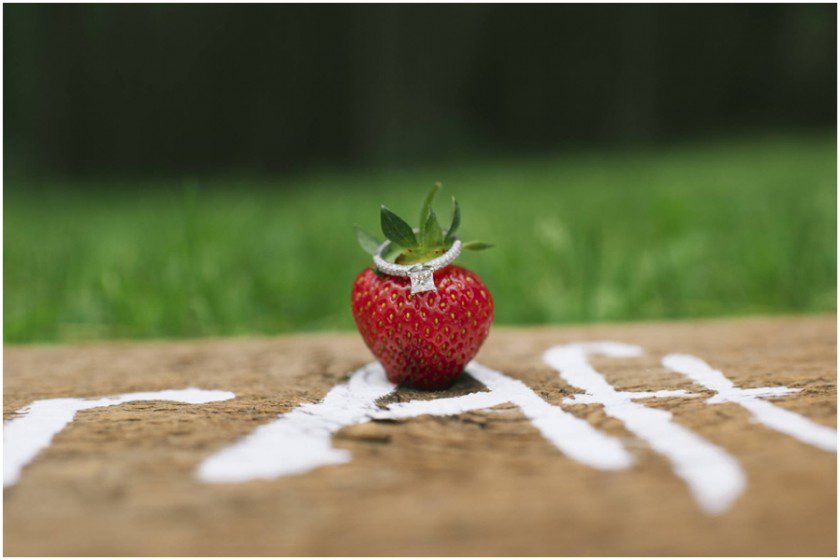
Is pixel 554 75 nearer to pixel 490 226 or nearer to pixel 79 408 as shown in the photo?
pixel 490 226

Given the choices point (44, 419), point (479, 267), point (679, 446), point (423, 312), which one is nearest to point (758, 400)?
point (679, 446)

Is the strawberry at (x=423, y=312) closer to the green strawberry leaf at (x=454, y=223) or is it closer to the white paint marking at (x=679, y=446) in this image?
the green strawberry leaf at (x=454, y=223)

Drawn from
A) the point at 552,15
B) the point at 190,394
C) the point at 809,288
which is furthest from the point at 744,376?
the point at 552,15

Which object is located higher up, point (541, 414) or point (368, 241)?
point (368, 241)

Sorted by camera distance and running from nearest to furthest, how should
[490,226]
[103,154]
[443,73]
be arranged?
[490,226], [443,73], [103,154]

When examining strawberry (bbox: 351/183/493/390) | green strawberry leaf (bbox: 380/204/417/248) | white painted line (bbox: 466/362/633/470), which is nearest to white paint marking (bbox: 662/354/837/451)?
white painted line (bbox: 466/362/633/470)

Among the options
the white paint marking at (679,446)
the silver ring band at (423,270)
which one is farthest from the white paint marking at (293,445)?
the white paint marking at (679,446)

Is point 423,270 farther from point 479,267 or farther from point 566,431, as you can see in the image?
point 479,267
